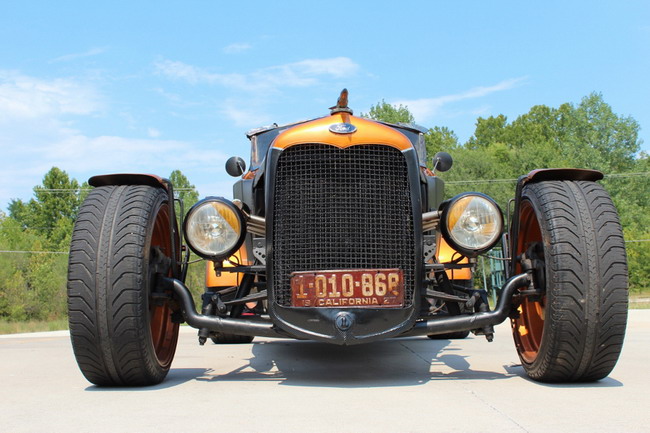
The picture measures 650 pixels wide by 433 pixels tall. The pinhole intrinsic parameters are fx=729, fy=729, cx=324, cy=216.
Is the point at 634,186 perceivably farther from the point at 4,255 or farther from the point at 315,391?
the point at 315,391

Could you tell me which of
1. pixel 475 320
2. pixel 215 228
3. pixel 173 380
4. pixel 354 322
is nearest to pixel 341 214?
pixel 354 322

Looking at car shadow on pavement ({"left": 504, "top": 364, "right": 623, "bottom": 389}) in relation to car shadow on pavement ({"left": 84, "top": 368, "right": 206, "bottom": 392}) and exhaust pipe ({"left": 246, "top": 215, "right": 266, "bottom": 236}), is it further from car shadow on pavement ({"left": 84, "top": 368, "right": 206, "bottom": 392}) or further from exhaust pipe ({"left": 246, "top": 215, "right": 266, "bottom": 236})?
car shadow on pavement ({"left": 84, "top": 368, "right": 206, "bottom": 392})

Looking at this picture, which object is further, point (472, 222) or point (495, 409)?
point (472, 222)

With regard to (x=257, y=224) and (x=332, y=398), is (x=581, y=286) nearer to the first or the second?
(x=332, y=398)

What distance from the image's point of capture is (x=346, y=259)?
14.5ft

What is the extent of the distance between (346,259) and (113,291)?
139 centimetres

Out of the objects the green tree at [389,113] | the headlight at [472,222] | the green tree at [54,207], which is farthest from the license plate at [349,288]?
the green tree at [54,207]

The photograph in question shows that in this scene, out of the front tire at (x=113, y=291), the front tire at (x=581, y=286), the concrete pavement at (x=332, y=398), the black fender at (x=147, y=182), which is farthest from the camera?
the black fender at (x=147, y=182)

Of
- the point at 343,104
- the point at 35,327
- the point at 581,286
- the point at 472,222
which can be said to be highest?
the point at 343,104

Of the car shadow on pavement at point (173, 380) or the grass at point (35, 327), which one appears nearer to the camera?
the car shadow on pavement at point (173, 380)

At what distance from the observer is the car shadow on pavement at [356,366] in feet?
15.8

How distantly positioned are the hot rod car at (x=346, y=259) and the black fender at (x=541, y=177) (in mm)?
13

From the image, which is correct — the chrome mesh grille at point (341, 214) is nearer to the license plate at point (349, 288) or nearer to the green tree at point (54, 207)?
the license plate at point (349, 288)

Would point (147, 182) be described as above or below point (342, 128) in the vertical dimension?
below
